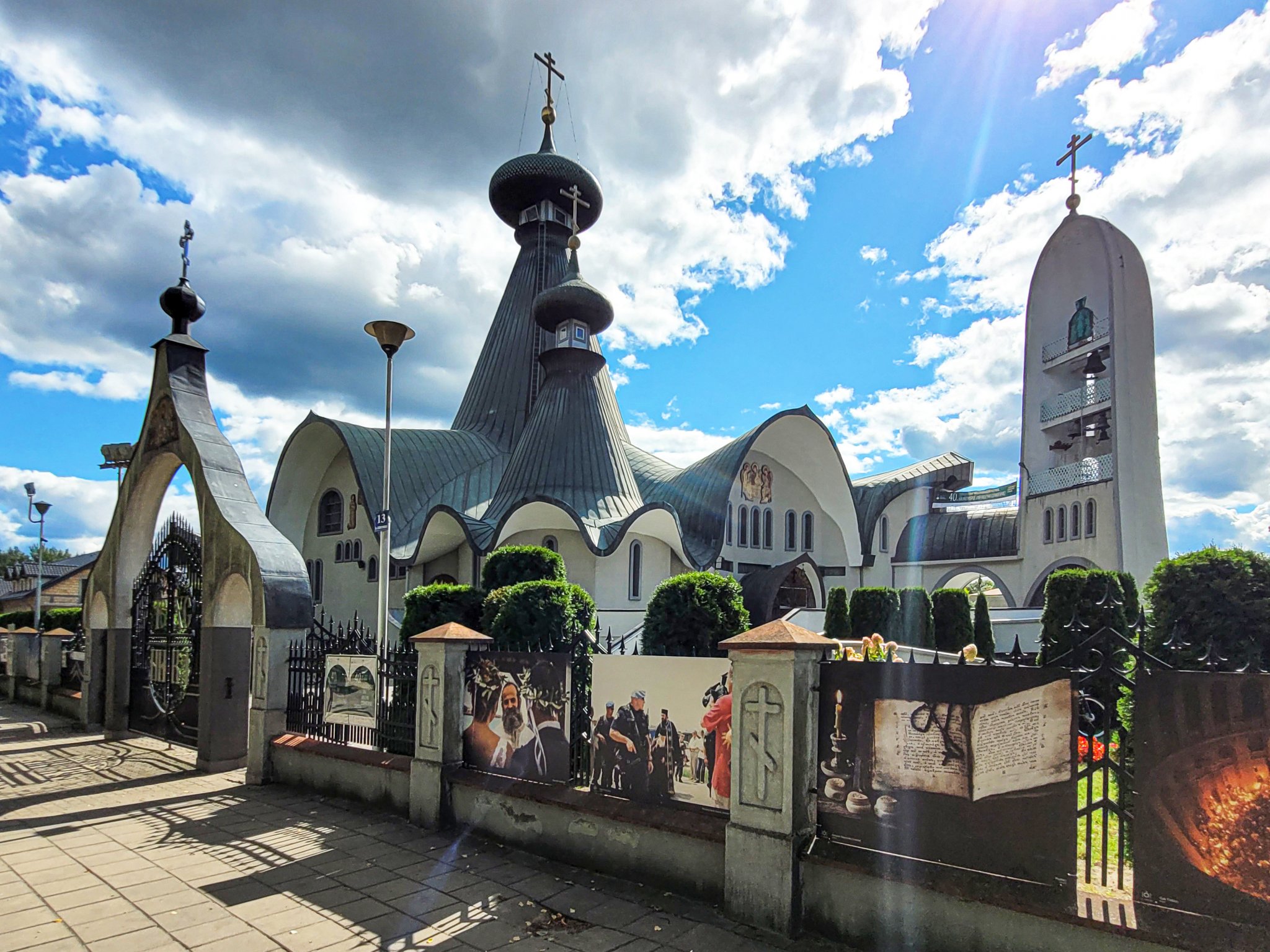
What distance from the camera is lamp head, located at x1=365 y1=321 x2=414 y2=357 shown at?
9914 mm

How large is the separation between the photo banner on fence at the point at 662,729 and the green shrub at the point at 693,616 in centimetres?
418

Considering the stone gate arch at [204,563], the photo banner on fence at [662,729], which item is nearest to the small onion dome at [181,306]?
the stone gate arch at [204,563]

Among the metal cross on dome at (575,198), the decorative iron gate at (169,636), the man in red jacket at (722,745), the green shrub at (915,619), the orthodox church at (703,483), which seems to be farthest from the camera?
the metal cross on dome at (575,198)

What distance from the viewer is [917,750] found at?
156 inches

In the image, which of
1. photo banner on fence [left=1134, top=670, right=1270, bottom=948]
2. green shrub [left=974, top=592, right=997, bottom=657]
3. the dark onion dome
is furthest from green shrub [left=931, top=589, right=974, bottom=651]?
the dark onion dome

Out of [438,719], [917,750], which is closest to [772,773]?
[917,750]

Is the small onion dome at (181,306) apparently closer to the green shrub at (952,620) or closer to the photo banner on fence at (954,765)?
the photo banner on fence at (954,765)

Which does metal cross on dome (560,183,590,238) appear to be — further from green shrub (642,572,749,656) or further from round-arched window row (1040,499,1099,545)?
green shrub (642,572,749,656)

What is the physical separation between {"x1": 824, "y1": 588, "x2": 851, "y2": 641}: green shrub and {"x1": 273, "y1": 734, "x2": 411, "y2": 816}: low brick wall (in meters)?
11.4

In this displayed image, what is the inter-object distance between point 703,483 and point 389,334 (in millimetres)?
17269

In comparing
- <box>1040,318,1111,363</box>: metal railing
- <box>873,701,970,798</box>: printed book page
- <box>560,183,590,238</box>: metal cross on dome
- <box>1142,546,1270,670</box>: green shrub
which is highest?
<box>560,183,590,238</box>: metal cross on dome

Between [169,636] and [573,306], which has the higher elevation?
[573,306]

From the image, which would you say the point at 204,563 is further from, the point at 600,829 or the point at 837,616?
the point at 837,616

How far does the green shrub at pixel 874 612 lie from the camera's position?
1520cm
